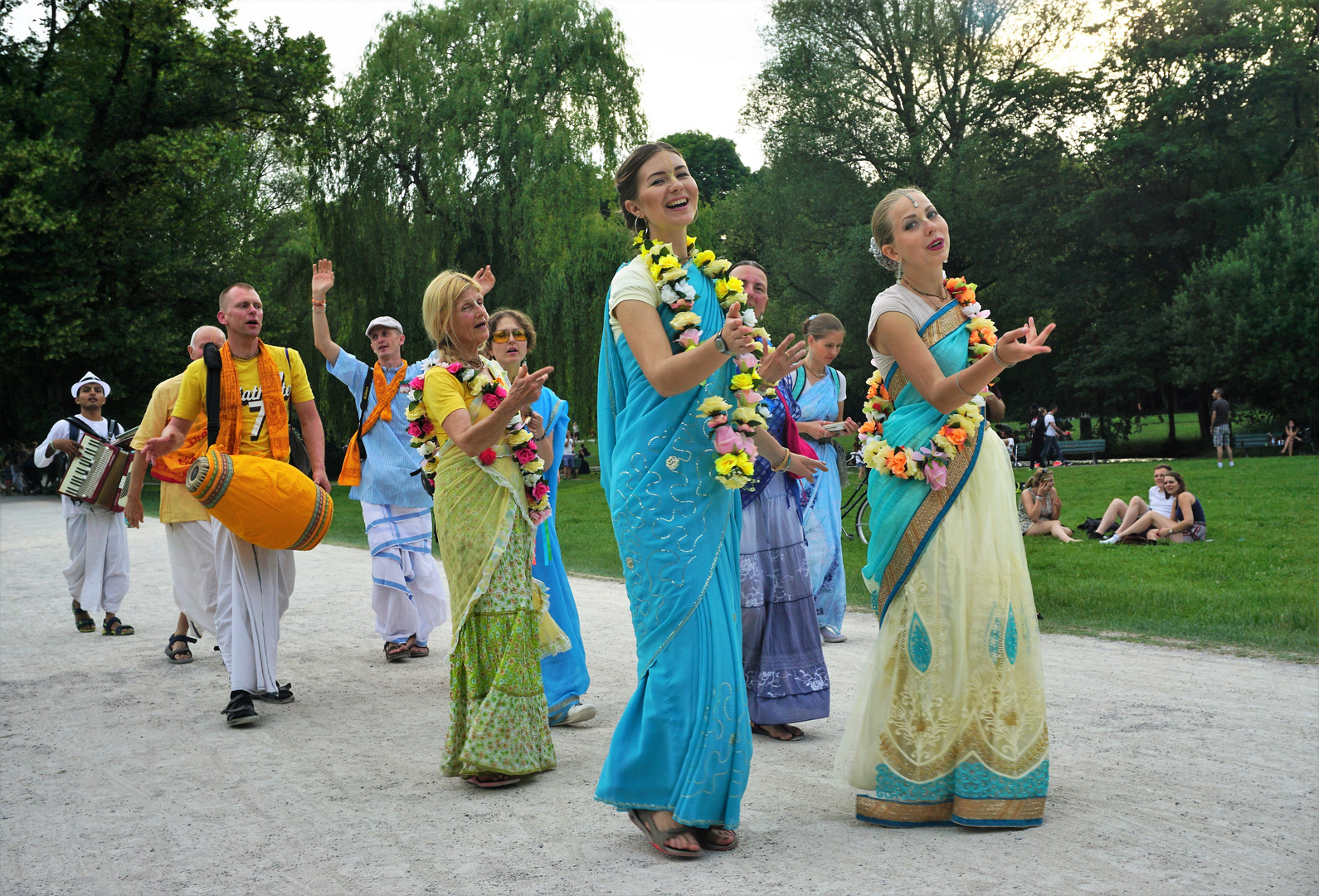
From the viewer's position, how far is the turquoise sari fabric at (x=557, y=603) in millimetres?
6078

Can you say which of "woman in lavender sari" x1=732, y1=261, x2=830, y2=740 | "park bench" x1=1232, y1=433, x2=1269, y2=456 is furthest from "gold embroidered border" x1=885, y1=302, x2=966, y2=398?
"park bench" x1=1232, y1=433, x2=1269, y2=456

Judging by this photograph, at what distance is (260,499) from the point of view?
20.5 ft

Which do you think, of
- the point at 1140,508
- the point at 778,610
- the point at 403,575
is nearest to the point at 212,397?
the point at 403,575

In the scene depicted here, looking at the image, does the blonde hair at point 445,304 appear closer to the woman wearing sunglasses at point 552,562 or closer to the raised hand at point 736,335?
the woman wearing sunglasses at point 552,562

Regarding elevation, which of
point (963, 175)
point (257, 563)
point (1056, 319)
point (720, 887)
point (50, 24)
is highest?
point (50, 24)

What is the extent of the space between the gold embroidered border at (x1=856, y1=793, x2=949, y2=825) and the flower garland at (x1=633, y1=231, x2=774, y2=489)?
52.9 inches

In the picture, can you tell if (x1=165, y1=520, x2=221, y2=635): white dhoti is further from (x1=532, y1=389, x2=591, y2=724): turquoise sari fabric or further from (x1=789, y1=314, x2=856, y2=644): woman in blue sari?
(x1=789, y1=314, x2=856, y2=644): woman in blue sari

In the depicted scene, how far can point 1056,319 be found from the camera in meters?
39.8

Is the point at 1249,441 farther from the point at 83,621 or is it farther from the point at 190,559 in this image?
the point at 190,559

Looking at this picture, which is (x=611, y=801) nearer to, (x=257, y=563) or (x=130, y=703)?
(x=257, y=563)

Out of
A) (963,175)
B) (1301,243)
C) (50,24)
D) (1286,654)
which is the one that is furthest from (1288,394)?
(50,24)

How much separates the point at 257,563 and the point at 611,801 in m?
3.69

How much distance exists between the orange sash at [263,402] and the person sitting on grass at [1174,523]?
35.4 ft

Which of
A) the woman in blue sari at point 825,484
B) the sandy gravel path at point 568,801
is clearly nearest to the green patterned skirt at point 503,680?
the sandy gravel path at point 568,801
